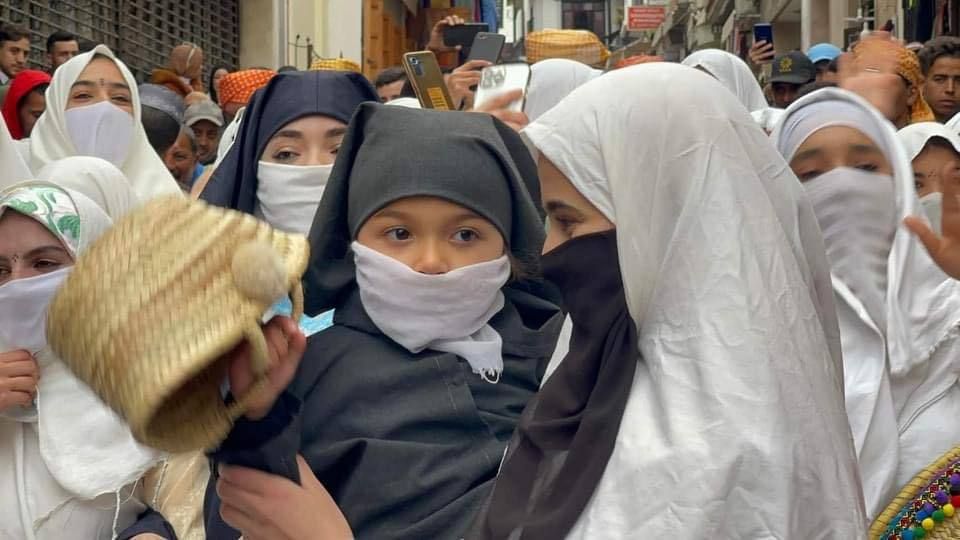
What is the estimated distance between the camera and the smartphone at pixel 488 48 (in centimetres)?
452

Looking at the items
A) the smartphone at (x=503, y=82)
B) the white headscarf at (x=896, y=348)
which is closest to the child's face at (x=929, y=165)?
the white headscarf at (x=896, y=348)

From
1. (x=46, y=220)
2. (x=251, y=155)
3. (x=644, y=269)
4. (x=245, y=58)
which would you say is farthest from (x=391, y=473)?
(x=245, y=58)

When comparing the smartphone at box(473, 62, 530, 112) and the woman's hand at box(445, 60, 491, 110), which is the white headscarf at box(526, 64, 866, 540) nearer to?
the smartphone at box(473, 62, 530, 112)

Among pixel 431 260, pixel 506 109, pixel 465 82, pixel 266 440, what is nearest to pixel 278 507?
pixel 266 440

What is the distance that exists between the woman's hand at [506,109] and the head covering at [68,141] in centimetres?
170

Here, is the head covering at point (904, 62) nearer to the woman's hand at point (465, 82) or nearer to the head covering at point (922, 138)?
the head covering at point (922, 138)

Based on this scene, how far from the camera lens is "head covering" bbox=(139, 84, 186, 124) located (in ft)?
18.7

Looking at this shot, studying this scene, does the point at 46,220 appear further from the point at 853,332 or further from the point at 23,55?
the point at 23,55

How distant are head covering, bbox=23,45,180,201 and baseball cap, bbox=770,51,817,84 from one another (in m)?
3.18

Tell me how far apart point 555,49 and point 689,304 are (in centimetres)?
423

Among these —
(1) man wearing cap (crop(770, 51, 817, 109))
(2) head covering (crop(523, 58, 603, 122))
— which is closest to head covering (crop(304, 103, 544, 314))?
(2) head covering (crop(523, 58, 603, 122))

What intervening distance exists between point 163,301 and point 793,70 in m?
5.74

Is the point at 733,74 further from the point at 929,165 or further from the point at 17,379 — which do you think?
the point at 17,379

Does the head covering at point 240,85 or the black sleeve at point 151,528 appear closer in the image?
the black sleeve at point 151,528
